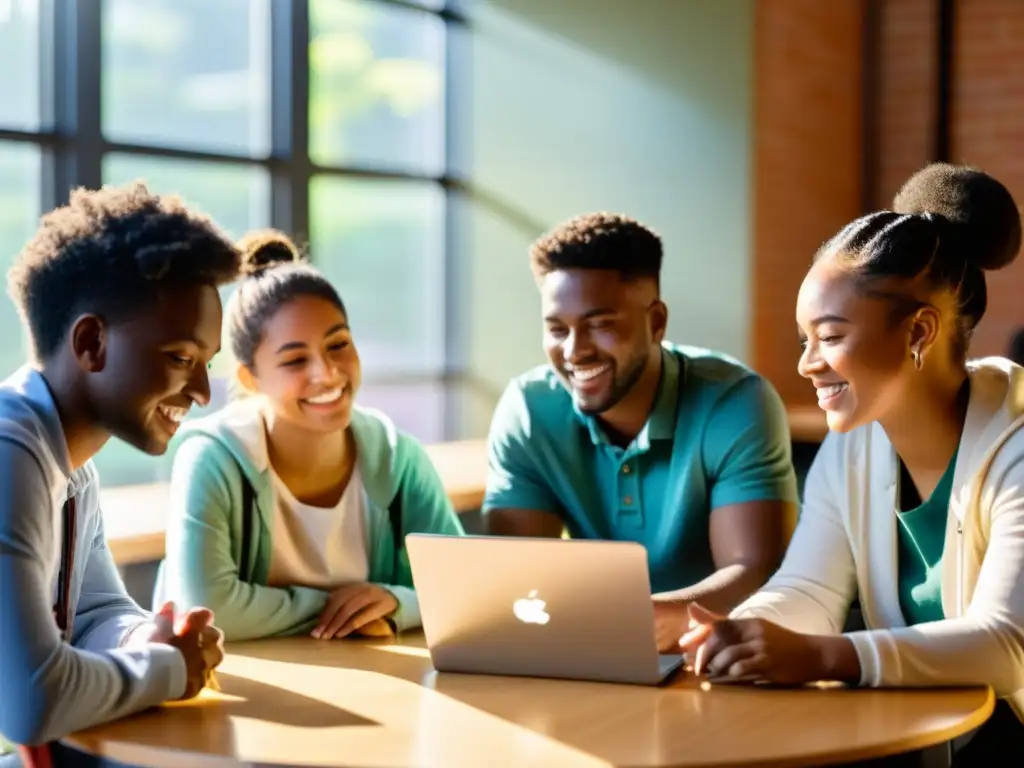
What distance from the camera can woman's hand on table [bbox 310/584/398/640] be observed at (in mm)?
2293

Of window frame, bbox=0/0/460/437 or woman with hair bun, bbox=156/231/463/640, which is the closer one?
woman with hair bun, bbox=156/231/463/640

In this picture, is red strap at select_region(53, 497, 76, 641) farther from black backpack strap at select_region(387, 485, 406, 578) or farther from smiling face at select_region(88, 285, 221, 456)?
black backpack strap at select_region(387, 485, 406, 578)

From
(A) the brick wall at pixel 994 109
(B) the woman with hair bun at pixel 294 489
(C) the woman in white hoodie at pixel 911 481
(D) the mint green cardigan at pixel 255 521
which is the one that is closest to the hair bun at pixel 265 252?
(B) the woman with hair bun at pixel 294 489

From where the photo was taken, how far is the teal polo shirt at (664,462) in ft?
8.51

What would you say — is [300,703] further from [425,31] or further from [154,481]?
[425,31]

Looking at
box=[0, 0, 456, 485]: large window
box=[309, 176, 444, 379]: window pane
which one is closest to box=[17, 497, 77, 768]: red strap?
box=[0, 0, 456, 485]: large window

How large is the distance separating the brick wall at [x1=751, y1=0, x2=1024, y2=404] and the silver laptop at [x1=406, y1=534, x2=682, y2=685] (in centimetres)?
300

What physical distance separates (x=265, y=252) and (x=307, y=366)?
0.29 metres

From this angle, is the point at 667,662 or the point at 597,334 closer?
the point at 667,662

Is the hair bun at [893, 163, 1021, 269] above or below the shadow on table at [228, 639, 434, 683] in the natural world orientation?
above

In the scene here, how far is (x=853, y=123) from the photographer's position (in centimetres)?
536

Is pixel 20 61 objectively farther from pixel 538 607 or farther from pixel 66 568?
pixel 538 607

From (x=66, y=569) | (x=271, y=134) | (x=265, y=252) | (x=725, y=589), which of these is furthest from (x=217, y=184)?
(x=66, y=569)

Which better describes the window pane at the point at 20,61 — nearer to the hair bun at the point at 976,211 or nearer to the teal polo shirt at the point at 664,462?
the teal polo shirt at the point at 664,462
